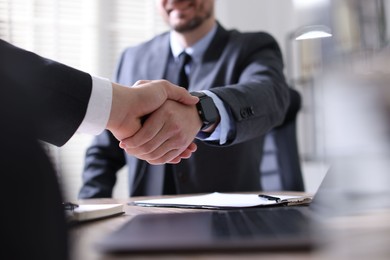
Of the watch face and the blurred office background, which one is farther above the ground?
the blurred office background

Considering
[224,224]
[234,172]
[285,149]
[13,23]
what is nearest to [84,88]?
A: [224,224]

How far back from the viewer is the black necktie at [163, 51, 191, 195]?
1596mm

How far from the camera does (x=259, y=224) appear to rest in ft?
1.60

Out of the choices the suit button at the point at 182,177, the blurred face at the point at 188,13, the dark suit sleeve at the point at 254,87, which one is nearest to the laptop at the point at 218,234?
the dark suit sleeve at the point at 254,87

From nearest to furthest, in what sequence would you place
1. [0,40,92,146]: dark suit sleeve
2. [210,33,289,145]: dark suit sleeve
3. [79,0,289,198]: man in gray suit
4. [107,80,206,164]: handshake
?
[0,40,92,146]: dark suit sleeve
[107,80,206,164]: handshake
[210,33,289,145]: dark suit sleeve
[79,0,289,198]: man in gray suit

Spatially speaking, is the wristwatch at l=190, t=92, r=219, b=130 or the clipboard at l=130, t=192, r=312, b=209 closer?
the clipboard at l=130, t=192, r=312, b=209

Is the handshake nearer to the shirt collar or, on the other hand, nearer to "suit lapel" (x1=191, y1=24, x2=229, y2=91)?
"suit lapel" (x1=191, y1=24, x2=229, y2=91)

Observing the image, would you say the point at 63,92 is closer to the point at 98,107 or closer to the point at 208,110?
the point at 98,107

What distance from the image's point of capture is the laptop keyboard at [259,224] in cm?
42

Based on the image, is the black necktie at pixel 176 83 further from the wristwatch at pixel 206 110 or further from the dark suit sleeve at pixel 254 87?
the wristwatch at pixel 206 110

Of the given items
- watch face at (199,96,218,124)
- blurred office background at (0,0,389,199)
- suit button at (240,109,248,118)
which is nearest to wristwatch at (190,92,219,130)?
watch face at (199,96,218,124)

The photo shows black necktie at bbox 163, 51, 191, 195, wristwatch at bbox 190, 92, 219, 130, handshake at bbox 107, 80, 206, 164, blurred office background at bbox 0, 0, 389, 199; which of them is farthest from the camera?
blurred office background at bbox 0, 0, 389, 199

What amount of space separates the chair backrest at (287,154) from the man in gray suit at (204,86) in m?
0.06

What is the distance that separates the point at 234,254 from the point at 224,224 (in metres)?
0.15
